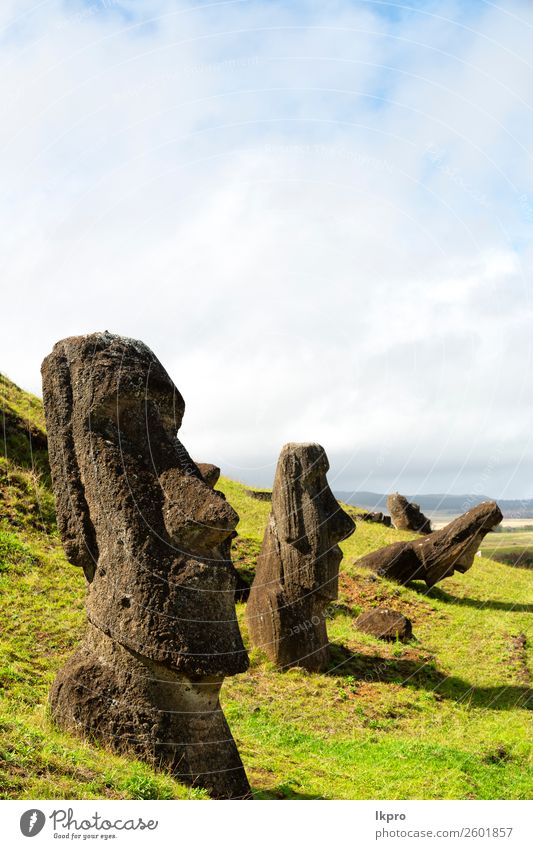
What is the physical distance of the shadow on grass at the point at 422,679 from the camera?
45.7 feet

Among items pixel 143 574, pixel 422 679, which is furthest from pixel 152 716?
pixel 422 679

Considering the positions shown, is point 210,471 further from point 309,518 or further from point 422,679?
point 422,679

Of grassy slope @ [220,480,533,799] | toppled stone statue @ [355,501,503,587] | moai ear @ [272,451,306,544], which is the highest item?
moai ear @ [272,451,306,544]

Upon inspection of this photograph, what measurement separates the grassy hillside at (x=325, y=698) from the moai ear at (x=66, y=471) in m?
1.72

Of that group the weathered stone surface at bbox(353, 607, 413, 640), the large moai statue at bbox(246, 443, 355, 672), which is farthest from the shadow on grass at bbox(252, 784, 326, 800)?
the weathered stone surface at bbox(353, 607, 413, 640)

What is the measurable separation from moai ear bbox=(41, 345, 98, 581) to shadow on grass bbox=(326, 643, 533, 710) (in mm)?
7770

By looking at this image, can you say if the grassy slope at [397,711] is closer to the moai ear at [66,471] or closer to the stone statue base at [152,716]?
the stone statue base at [152,716]

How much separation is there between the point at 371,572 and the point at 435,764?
11.9 m

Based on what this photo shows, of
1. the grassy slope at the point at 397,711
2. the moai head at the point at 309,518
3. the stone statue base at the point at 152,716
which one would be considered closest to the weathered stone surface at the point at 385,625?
the grassy slope at the point at 397,711

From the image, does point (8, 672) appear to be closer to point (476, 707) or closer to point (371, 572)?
point (476, 707)

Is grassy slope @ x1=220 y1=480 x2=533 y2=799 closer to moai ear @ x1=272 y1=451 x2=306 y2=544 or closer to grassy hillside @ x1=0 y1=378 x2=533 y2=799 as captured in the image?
grassy hillside @ x1=0 y1=378 x2=533 y2=799

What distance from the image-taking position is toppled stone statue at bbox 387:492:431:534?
3272cm

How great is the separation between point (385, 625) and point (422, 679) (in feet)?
7.31

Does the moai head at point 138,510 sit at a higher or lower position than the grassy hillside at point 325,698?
higher
